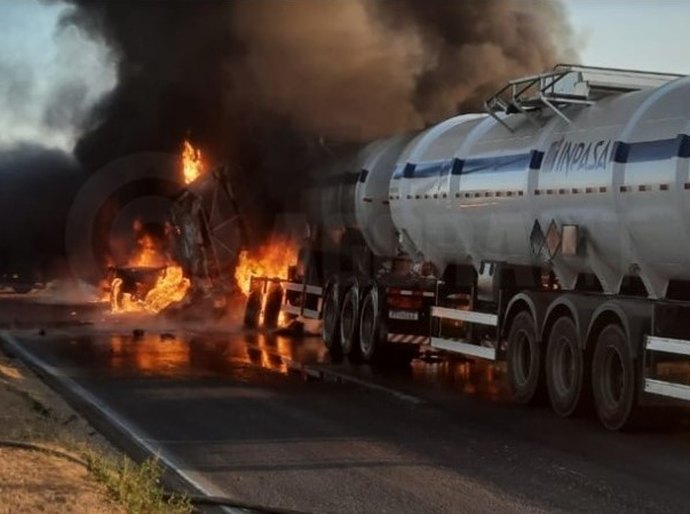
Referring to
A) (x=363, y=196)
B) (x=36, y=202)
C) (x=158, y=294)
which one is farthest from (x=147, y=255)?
(x=363, y=196)

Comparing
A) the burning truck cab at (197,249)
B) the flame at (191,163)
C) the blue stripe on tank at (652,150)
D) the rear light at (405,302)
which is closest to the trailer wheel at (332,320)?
the rear light at (405,302)

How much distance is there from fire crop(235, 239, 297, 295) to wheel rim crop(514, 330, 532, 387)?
990 centimetres

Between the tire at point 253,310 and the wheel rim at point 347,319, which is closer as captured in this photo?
the wheel rim at point 347,319

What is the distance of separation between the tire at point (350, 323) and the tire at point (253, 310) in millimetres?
4891

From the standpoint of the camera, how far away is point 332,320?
17219 millimetres

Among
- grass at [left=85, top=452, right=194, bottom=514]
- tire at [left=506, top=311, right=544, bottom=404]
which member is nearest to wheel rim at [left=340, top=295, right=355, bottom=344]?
tire at [left=506, top=311, right=544, bottom=404]

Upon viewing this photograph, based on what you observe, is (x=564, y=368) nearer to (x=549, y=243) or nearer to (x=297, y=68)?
(x=549, y=243)


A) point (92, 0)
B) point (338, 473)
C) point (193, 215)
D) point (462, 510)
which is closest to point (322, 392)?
point (338, 473)

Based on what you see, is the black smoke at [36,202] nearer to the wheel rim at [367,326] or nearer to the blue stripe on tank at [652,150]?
the wheel rim at [367,326]

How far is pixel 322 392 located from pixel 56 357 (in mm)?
5039

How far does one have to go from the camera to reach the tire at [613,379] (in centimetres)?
960

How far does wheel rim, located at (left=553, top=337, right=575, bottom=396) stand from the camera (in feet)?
35.3

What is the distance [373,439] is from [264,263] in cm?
1335

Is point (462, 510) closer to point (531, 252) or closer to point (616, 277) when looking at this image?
point (616, 277)
